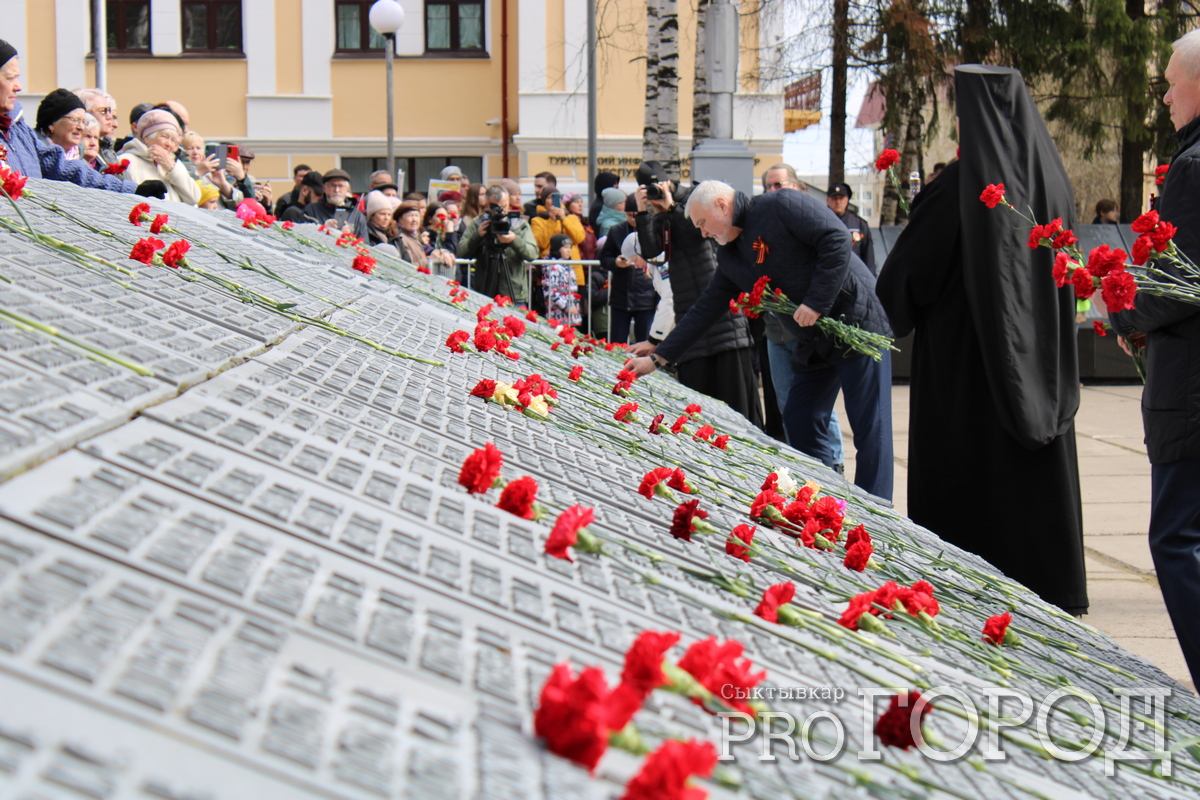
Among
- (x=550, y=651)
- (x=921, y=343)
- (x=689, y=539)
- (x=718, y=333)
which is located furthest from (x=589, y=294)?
(x=550, y=651)

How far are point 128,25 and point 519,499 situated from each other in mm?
24001

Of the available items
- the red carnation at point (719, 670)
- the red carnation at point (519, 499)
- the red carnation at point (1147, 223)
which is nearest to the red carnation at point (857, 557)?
the red carnation at point (519, 499)

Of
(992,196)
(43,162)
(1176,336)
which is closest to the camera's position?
(1176,336)

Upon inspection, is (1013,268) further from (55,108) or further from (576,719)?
(55,108)

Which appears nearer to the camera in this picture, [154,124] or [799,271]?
[799,271]

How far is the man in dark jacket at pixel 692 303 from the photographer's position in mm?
6332

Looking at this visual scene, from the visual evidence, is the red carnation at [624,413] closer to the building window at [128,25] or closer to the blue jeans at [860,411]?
the blue jeans at [860,411]

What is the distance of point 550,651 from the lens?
1.10m

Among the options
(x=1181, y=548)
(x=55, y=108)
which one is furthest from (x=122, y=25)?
(x=1181, y=548)

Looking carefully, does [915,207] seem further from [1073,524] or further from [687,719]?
[687,719]

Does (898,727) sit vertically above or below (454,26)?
below

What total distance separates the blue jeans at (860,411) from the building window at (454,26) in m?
19.4

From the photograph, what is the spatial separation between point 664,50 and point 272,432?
12700mm

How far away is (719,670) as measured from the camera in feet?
3.65
